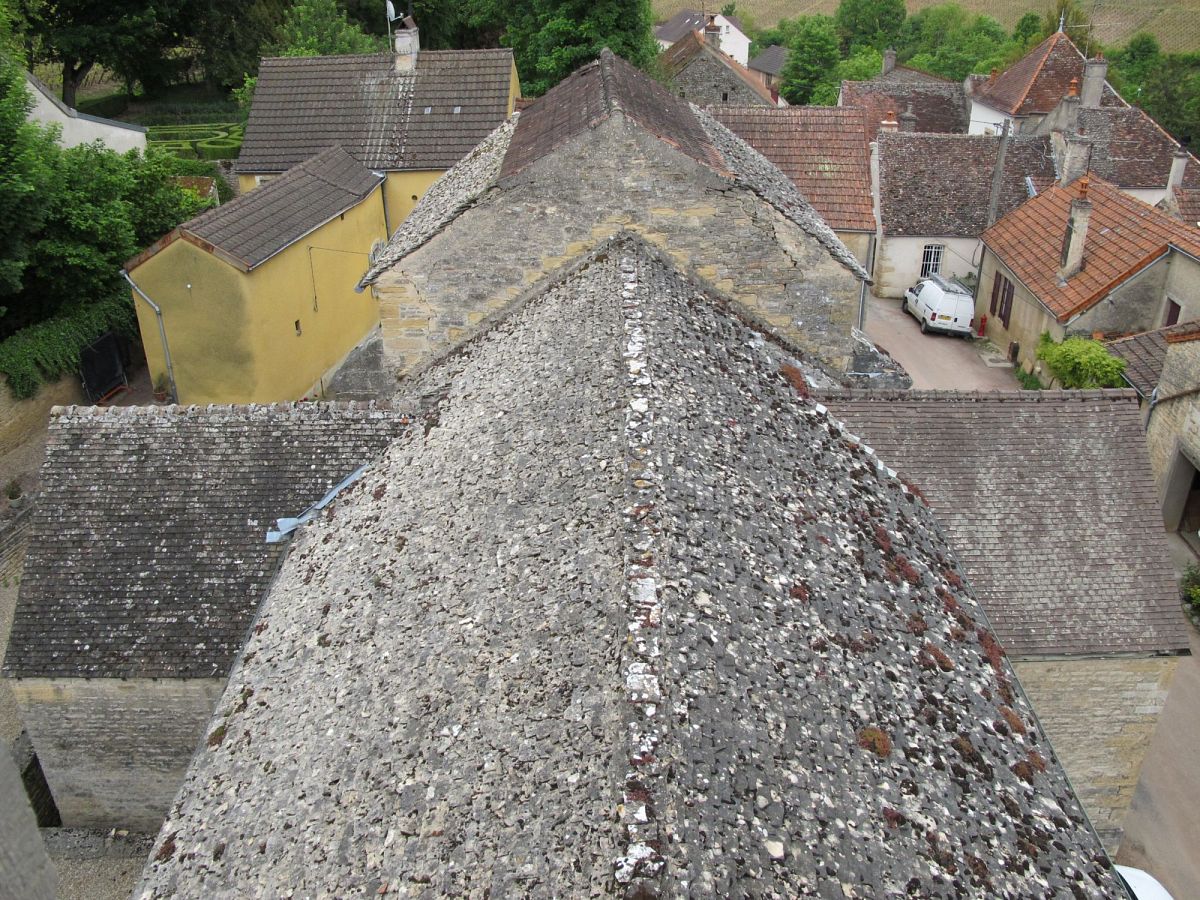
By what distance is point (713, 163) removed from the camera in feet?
42.4

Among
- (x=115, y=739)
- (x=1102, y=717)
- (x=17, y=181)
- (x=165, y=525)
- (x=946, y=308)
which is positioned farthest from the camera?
(x=946, y=308)

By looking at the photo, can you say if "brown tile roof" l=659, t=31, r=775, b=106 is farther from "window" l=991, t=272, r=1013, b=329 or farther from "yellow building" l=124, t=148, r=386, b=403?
"yellow building" l=124, t=148, r=386, b=403

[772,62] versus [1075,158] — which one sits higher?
[1075,158]

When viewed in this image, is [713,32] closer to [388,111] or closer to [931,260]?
[931,260]

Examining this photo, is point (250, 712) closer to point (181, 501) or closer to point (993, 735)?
point (181, 501)

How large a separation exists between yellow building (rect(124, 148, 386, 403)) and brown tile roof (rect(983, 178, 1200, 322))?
1834cm

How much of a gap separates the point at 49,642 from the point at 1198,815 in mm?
15032

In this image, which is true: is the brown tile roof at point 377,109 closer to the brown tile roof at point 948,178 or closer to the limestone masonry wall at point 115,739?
the brown tile roof at point 948,178

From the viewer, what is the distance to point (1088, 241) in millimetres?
25781

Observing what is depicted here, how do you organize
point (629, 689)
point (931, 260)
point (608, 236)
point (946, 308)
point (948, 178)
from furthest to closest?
point (948, 178), point (931, 260), point (946, 308), point (608, 236), point (629, 689)

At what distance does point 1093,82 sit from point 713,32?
33.1 metres

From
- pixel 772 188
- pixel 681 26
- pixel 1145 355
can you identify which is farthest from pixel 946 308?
pixel 681 26

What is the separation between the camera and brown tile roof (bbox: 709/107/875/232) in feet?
80.2

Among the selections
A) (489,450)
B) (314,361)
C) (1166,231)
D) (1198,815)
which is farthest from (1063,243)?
(489,450)
